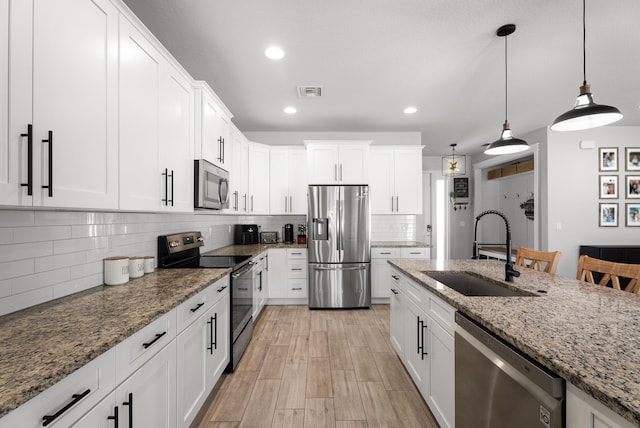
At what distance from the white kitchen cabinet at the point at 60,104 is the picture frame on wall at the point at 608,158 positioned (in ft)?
20.2

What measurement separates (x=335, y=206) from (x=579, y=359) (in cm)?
325

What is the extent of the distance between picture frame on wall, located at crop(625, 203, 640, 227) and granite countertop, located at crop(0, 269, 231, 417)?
20.0 ft

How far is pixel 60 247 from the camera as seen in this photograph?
1447 mm

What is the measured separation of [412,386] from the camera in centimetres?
217

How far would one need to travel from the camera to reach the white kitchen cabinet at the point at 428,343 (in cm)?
149

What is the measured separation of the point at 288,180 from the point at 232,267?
7.59ft

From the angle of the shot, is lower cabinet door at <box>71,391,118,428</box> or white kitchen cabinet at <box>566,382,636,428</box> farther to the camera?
lower cabinet door at <box>71,391,118,428</box>

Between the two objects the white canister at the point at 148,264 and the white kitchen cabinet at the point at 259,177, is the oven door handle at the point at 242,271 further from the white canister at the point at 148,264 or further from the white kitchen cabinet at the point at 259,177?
the white kitchen cabinet at the point at 259,177

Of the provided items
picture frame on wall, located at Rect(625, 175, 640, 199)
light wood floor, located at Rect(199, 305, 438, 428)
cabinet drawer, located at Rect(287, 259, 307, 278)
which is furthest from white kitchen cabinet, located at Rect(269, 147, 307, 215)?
picture frame on wall, located at Rect(625, 175, 640, 199)

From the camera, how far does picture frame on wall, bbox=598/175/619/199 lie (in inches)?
174

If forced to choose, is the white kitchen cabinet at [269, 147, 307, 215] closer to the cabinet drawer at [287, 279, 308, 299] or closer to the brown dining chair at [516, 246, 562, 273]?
the cabinet drawer at [287, 279, 308, 299]

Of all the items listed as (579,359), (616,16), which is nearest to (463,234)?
(616,16)

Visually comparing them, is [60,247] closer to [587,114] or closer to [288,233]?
[587,114]

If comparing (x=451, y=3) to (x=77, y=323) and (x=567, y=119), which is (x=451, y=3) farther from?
(x=77, y=323)
